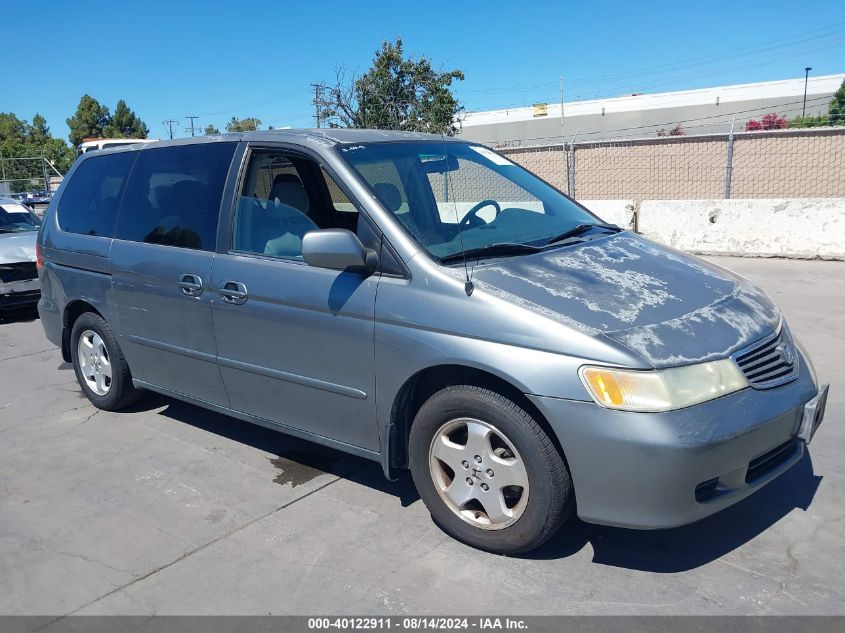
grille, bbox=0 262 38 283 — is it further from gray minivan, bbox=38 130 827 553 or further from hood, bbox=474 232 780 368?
hood, bbox=474 232 780 368

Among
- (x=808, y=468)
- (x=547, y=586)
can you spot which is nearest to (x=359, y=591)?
(x=547, y=586)

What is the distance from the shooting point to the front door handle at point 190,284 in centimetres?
416

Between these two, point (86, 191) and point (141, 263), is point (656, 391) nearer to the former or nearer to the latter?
point (141, 263)

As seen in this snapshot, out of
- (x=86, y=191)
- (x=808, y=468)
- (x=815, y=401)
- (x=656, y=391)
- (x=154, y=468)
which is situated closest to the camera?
(x=656, y=391)

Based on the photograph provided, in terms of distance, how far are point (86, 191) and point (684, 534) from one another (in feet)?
15.1

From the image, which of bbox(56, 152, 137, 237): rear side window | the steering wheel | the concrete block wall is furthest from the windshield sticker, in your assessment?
the concrete block wall

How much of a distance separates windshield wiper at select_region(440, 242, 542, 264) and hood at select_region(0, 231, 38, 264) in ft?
24.3

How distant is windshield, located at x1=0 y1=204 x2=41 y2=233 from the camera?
9.57 meters

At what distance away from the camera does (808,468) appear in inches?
156

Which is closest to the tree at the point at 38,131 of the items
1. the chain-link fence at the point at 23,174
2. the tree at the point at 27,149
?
the tree at the point at 27,149

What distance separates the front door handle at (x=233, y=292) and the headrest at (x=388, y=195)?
934 mm

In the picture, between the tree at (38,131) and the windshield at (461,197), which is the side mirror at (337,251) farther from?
the tree at (38,131)

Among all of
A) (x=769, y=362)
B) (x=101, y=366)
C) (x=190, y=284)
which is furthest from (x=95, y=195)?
(x=769, y=362)

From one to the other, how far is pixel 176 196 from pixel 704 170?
21.0 metres
